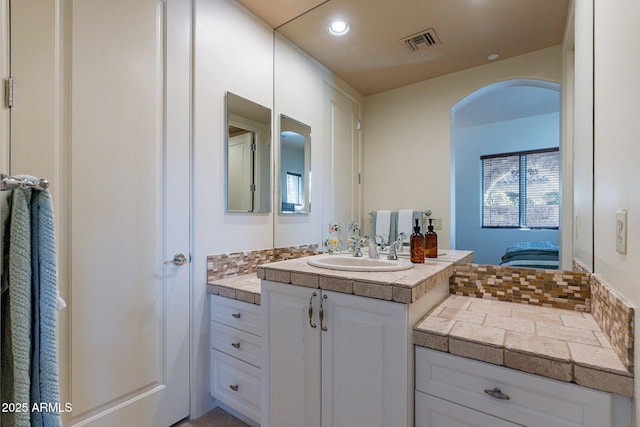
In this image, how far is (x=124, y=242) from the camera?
4.39ft

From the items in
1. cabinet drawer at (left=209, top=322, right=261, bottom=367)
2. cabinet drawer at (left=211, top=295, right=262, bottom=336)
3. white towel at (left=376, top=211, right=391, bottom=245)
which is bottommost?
cabinet drawer at (left=209, top=322, right=261, bottom=367)

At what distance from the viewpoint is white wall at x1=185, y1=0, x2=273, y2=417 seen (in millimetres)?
1619

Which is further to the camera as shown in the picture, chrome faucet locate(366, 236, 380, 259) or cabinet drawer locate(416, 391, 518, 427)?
chrome faucet locate(366, 236, 380, 259)

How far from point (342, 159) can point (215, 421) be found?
5.68 feet

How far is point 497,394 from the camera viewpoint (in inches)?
34.5

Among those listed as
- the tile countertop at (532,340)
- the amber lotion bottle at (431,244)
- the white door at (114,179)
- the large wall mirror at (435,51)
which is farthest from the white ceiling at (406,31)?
the tile countertop at (532,340)

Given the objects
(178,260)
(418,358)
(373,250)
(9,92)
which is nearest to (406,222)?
(373,250)

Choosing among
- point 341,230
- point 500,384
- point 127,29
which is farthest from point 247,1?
point 500,384

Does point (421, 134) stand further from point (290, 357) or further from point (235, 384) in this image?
point (235, 384)

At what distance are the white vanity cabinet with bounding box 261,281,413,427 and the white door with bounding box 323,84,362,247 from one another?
0.77 m

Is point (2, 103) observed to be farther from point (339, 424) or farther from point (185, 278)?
point (339, 424)

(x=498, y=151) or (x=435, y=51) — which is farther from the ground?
(x=435, y=51)

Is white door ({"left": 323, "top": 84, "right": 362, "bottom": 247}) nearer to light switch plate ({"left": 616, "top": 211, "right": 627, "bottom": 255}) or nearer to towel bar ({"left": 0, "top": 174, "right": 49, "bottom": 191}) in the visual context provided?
light switch plate ({"left": 616, "top": 211, "right": 627, "bottom": 255})

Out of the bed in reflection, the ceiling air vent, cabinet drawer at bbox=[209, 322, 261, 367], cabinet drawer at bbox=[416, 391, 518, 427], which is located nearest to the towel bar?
cabinet drawer at bbox=[209, 322, 261, 367]
